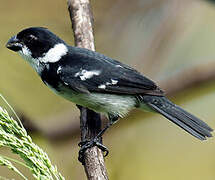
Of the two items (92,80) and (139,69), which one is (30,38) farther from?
(139,69)

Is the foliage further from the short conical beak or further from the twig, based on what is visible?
the twig

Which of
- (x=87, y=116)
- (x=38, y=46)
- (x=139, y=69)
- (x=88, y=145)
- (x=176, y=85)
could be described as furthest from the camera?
(x=139, y=69)

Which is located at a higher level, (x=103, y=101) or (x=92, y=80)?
(x=92, y=80)

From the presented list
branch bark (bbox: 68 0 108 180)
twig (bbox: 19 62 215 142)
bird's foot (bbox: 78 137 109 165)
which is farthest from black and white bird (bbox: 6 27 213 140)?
twig (bbox: 19 62 215 142)

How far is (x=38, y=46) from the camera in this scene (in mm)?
3227

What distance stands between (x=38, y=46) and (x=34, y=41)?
0.18ft

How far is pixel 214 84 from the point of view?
3783mm

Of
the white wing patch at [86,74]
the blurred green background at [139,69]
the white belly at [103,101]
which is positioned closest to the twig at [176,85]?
the blurred green background at [139,69]

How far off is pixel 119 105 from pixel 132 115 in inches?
36.3

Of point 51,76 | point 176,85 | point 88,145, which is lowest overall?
point 88,145

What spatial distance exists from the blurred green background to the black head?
2.89ft

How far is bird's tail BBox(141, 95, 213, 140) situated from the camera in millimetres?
3154

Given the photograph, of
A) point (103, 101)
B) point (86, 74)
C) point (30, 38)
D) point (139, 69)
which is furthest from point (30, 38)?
point (139, 69)

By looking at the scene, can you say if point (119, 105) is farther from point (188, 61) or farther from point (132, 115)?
point (188, 61)
